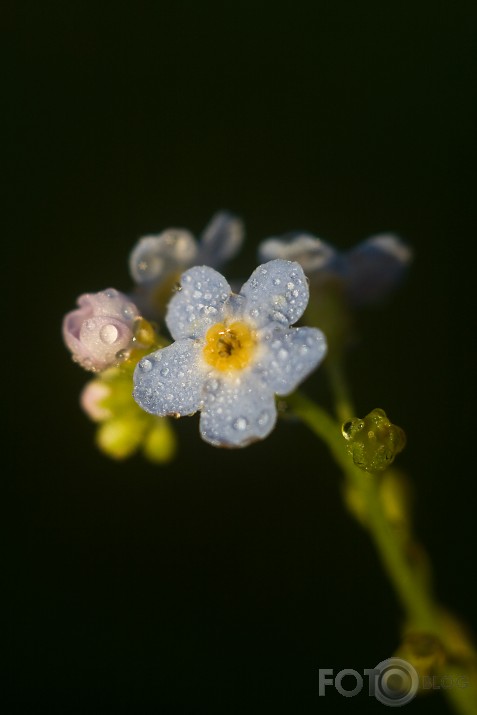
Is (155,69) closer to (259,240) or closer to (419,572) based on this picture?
(259,240)

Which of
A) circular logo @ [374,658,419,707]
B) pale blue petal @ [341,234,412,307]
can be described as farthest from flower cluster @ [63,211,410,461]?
circular logo @ [374,658,419,707]

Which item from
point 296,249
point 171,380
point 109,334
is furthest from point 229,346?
point 296,249

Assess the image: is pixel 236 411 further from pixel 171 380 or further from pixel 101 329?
pixel 101 329

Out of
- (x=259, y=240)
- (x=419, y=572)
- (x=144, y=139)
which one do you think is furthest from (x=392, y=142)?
(x=419, y=572)

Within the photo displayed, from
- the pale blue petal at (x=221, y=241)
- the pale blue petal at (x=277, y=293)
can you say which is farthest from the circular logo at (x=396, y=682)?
the pale blue petal at (x=221, y=241)

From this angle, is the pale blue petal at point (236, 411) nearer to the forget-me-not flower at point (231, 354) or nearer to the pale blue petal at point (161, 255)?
the forget-me-not flower at point (231, 354)
